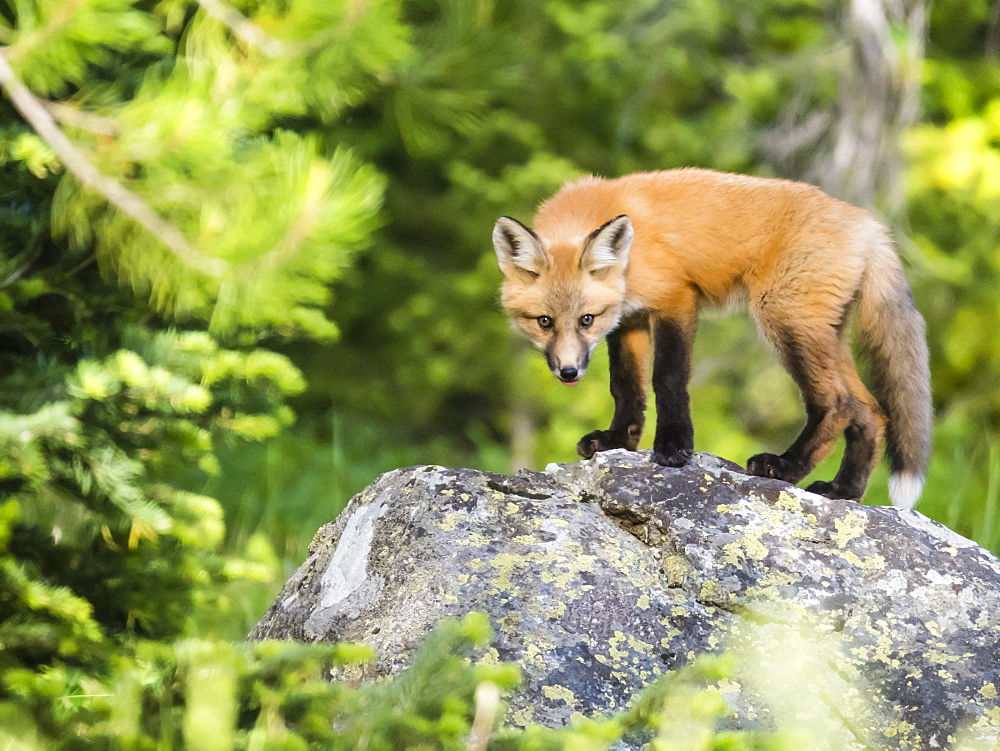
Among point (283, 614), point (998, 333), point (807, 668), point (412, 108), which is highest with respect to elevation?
point (412, 108)

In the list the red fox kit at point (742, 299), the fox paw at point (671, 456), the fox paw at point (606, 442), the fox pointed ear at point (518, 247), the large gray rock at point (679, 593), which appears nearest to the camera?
the large gray rock at point (679, 593)

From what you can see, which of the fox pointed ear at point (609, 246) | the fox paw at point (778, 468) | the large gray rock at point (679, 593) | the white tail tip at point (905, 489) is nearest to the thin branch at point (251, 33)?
the large gray rock at point (679, 593)

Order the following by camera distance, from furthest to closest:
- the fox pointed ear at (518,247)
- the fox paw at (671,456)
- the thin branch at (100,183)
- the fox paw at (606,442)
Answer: the fox pointed ear at (518,247), the fox paw at (606,442), the fox paw at (671,456), the thin branch at (100,183)

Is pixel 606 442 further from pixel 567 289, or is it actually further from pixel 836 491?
pixel 836 491

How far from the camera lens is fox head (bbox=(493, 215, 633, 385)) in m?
3.71

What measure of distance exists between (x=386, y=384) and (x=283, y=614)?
715cm

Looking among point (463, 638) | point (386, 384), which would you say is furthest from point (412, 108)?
point (386, 384)

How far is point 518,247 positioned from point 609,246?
427mm

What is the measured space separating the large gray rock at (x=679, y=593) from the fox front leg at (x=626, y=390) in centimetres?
59

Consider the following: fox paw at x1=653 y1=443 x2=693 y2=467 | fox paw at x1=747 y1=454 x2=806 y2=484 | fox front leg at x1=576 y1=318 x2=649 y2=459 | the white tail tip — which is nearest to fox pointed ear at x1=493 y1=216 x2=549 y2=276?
fox front leg at x1=576 y1=318 x2=649 y2=459

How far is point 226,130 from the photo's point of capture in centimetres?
238

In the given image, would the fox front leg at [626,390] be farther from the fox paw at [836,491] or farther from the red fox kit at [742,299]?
the fox paw at [836,491]

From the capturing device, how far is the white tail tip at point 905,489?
3382 mm

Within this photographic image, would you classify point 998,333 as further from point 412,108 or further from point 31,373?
point 31,373
